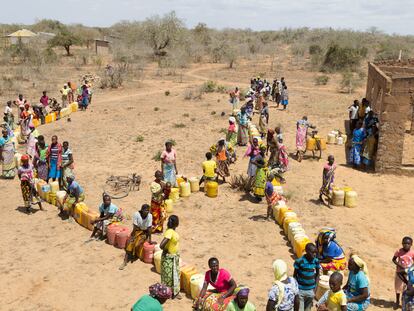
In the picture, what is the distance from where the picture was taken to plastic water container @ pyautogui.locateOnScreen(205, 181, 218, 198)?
1131cm

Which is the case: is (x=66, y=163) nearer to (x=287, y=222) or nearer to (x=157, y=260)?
(x=157, y=260)

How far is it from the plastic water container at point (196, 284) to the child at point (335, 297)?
204cm

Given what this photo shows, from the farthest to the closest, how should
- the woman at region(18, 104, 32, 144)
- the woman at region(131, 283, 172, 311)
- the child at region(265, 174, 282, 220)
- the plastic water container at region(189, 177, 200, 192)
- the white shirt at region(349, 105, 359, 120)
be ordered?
the white shirt at region(349, 105, 359, 120) → the woman at region(18, 104, 32, 144) → the plastic water container at region(189, 177, 200, 192) → the child at region(265, 174, 282, 220) → the woman at region(131, 283, 172, 311)

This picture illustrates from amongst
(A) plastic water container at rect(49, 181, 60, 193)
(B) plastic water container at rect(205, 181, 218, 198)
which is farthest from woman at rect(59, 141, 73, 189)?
(B) plastic water container at rect(205, 181, 218, 198)

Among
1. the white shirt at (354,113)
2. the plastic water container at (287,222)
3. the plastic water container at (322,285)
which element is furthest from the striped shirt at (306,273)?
the white shirt at (354,113)

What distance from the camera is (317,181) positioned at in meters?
12.5

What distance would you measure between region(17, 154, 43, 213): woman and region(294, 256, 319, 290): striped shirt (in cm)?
655

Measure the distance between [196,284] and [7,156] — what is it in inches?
305

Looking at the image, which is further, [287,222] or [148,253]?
[287,222]

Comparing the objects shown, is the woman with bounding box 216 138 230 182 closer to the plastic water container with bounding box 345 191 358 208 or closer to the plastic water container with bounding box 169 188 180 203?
the plastic water container with bounding box 169 188 180 203

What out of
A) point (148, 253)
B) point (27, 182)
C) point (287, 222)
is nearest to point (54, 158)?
point (27, 182)

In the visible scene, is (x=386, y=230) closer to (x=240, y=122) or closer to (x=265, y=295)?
(x=265, y=295)

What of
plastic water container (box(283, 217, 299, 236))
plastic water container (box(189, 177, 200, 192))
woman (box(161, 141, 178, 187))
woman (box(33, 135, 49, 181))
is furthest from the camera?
plastic water container (box(189, 177, 200, 192))

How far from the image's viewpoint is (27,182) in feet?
33.6
